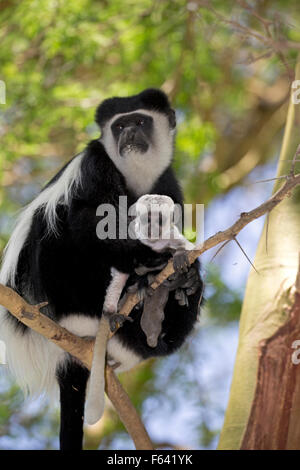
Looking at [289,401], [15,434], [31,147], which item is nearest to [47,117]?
[31,147]

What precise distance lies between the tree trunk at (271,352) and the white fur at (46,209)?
2.66 feet

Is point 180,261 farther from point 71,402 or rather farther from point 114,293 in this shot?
point 71,402

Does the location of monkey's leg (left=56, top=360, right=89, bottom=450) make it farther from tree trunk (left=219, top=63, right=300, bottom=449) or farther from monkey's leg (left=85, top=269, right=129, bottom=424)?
tree trunk (left=219, top=63, right=300, bottom=449)

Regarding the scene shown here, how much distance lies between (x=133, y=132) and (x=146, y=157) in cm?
12

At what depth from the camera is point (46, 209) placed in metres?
2.62

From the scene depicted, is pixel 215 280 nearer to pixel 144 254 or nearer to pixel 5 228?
pixel 5 228

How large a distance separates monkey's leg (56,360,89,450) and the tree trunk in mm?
540

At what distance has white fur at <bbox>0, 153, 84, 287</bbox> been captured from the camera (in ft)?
8.39

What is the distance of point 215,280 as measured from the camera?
163 inches
